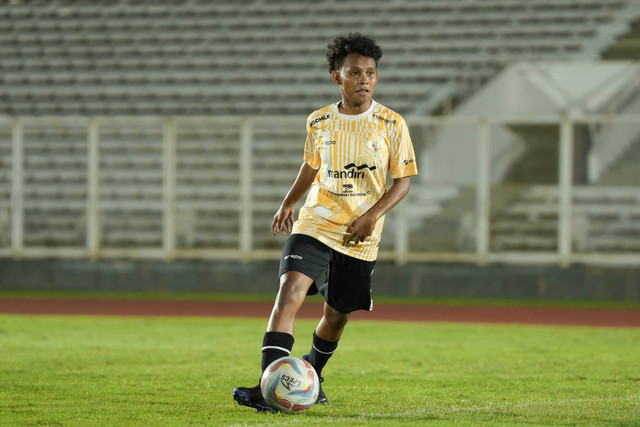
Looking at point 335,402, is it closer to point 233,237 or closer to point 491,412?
point 491,412

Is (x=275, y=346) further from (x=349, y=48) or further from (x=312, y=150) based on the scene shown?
(x=349, y=48)

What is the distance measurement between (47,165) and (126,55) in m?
4.52

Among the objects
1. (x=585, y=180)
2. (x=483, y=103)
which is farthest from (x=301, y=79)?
(x=585, y=180)

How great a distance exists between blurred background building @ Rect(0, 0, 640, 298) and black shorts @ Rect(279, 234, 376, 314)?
916 cm

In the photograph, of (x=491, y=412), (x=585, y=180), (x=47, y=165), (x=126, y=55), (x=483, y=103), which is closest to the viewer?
(x=491, y=412)

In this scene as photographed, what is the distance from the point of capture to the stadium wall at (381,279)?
14805mm

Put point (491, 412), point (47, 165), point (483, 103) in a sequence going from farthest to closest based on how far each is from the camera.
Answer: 1. point (483, 103)
2. point (47, 165)
3. point (491, 412)

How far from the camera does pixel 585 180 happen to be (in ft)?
48.5

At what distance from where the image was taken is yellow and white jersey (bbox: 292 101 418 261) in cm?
567

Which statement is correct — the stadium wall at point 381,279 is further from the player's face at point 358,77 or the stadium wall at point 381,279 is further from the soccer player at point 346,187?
the player's face at point 358,77

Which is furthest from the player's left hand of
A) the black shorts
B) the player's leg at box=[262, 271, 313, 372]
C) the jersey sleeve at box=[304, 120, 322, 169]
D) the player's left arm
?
the jersey sleeve at box=[304, 120, 322, 169]

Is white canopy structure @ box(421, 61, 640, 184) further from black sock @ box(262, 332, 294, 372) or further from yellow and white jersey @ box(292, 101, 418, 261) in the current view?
black sock @ box(262, 332, 294, 372)

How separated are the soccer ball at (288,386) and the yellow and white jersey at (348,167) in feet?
2.16

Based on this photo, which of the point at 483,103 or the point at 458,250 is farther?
the point at 483,103
